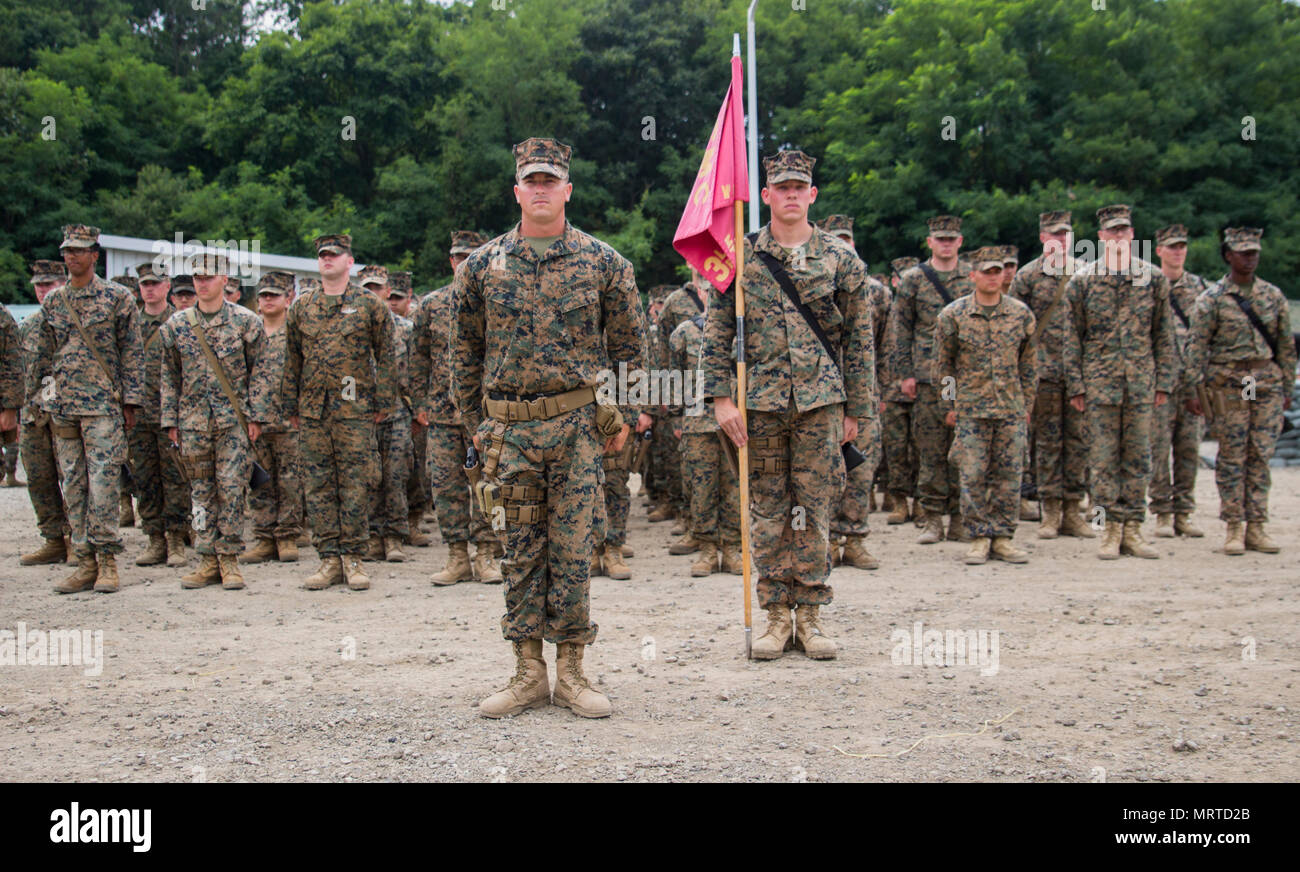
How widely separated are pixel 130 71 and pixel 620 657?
3978 centimetres

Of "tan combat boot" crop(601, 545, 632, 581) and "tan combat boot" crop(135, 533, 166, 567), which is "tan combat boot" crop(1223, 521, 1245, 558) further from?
"tan combat boot" crop(135, 533, 166, 567)

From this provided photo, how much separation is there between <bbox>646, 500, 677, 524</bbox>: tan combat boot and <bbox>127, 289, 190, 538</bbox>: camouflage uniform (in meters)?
4.99

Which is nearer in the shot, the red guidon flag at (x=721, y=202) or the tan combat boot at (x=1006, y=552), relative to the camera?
the red guidon flag at (x=721, y=202)

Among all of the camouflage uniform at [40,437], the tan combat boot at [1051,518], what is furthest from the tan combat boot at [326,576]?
the tan combat boot at [1051,518]

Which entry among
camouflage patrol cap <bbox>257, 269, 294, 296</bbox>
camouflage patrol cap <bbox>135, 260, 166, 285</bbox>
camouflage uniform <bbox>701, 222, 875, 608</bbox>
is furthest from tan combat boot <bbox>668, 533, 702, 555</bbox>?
camouflage patrol cap <bbox>135, 260, 166, 285</bbox>

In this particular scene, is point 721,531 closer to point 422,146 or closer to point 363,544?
point 363,544

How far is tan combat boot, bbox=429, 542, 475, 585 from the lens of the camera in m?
8.42

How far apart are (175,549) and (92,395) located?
1.92 meters

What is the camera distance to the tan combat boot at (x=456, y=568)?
27.6ft

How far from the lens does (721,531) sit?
879cm

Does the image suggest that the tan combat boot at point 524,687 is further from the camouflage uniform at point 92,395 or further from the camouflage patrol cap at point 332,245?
the camouflage uniform at point 92,395

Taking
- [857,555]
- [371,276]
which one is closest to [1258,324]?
[857,555]

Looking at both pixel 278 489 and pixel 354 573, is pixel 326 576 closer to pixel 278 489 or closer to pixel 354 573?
pixel 354 573

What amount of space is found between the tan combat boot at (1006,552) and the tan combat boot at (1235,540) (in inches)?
67.1
